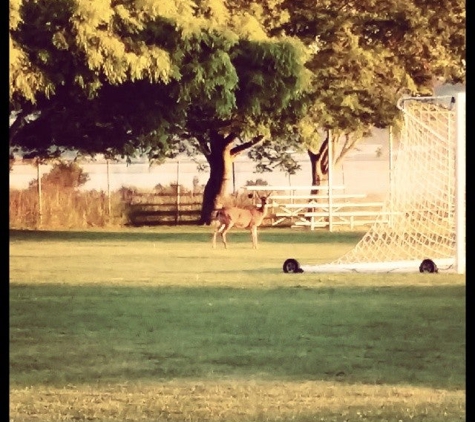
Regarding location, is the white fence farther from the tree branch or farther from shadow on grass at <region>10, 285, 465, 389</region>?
shadow on grass at <region>10, 285, 465, 389</region>

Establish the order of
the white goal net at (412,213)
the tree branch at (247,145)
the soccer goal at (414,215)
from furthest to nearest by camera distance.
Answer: the tree branch at (247,145) < the white goal net at (412,213) < the soccer goal at (414,215)

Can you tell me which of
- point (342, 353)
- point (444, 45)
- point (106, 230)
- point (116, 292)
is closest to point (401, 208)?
point (116, 292)

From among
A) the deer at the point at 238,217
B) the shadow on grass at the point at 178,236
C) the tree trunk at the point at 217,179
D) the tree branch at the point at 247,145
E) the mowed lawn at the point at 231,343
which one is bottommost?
the mowed lawn at the point at 231,343

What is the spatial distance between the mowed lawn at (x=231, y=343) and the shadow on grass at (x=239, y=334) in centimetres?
1

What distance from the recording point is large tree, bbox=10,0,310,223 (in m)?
20.5

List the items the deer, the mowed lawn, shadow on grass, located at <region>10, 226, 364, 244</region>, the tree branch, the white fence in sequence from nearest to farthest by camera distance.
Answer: the mowed lawn → the deer → shadow on grass, located at <region>10, 226, 364, 244</region> → the tree branch → the white fence

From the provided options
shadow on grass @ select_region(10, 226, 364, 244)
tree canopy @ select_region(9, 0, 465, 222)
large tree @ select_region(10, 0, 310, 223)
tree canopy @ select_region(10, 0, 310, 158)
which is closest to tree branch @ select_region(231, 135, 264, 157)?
tree canopy @ select_region(9, 0, 465, 222)

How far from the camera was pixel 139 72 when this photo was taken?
20.7m

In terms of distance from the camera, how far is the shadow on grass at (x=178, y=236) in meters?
22.5

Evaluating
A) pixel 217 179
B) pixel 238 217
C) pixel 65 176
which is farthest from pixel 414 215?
pixel 65 176

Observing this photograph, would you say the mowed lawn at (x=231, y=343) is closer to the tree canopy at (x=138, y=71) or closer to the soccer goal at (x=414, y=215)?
the soccer goal at (x=414, y=215)

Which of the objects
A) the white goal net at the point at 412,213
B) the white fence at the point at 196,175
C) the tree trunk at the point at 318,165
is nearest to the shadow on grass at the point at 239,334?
the white goal net at the point at 412,213

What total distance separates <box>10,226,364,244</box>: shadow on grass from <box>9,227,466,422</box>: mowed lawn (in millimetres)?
5819

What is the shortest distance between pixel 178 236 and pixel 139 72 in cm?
393
